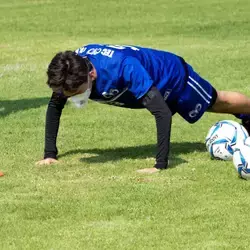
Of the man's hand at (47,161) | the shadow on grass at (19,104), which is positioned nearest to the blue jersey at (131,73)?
the man's hand at (47,161)

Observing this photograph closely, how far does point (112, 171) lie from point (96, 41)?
11.9 metres

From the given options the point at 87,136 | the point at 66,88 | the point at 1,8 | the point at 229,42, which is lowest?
the point at 1,8

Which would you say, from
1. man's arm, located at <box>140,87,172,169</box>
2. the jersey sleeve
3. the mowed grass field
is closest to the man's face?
the jersey sleeve

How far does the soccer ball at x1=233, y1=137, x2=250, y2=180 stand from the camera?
23.8ft

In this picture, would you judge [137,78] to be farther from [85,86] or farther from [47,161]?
[47,161]

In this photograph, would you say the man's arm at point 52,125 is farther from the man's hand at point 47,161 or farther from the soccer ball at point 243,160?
the soccer ball at point 243,160

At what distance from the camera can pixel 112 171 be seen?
7.74 metres

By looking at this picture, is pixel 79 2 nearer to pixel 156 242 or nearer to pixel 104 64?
pixel 104 64

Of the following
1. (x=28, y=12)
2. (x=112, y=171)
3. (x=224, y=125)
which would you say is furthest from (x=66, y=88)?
(x=28, y=12)

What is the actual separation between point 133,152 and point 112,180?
131cm

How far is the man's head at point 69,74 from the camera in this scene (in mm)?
7242

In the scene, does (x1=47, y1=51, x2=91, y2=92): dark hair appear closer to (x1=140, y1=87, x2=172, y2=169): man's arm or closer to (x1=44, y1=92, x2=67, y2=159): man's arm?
(x1=140, y1=87, x2=172, y2=169): man's arm

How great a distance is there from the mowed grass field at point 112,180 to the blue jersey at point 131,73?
26.6 inches

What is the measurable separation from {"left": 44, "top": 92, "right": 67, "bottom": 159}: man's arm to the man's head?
0.86 meters
